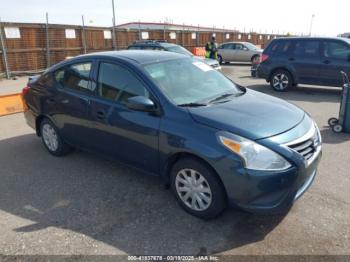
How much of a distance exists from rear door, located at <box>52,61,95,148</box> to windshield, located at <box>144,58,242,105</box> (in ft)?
3.25

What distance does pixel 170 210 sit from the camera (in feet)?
11.4

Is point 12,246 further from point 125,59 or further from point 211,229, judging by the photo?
point 125,59

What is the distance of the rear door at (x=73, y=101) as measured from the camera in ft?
13.7

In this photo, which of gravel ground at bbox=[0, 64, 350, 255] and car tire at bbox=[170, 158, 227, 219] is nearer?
gravel ground at bbox=[0, 64, 350, 255]

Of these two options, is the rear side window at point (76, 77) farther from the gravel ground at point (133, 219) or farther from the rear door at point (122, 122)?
the gravel ground at point (133, 219)

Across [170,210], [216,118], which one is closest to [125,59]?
[216,118]

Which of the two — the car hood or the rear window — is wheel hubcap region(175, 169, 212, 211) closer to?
the car hood

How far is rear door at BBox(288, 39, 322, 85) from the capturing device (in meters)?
9.49

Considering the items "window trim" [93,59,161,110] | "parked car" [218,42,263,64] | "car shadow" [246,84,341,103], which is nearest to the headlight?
"window trim" [93,59,161,110]

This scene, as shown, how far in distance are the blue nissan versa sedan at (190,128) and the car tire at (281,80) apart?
6.59m

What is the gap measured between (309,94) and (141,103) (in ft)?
26.5

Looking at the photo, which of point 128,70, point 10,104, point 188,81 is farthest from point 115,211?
point 10,104

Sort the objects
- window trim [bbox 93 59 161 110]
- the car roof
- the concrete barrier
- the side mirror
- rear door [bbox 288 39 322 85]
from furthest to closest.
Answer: rear door [bbox 288 39 322 85] < the concrete barrier < the car roof < window trim [bbox 93 59 161 110] < the side mirror

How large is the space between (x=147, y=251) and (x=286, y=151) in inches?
60.3
